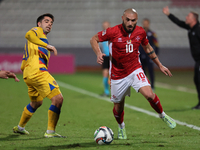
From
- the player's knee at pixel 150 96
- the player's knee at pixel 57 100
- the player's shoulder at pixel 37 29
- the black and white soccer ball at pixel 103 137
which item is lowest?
the black and white soccer ball at pixel 103 137

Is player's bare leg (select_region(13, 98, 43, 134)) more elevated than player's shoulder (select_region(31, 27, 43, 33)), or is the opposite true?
player's shoulder (select_region(31, 27, 43, 33))

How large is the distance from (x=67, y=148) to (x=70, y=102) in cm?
492

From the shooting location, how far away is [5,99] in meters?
9.34

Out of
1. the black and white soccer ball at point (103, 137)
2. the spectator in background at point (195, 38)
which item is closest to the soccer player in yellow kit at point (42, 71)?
the black and white soccer ball at point (103, 137)

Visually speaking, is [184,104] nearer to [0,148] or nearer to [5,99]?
[5,99]

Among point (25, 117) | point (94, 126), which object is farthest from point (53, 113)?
point (94, 126)

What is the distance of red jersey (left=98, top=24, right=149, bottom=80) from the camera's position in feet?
15.2

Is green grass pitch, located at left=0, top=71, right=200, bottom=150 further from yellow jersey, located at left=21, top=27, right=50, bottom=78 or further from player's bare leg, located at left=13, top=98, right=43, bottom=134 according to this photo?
yellow jersey, located at left=21, top=27, right=50, bottom=78

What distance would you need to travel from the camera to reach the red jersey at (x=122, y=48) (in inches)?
183

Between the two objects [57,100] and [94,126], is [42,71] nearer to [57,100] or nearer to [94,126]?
[57,100]

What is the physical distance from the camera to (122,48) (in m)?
4.66

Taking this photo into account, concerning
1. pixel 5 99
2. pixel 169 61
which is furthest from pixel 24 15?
pixel 5 99

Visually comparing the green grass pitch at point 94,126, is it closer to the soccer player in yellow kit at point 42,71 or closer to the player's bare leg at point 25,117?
the player's bare leg at point 25,117

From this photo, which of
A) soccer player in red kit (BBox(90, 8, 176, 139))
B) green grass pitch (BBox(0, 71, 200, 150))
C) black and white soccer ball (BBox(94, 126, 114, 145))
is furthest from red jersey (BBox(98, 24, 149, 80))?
green grass pitch (BBox(0, 71, 200, 150))
